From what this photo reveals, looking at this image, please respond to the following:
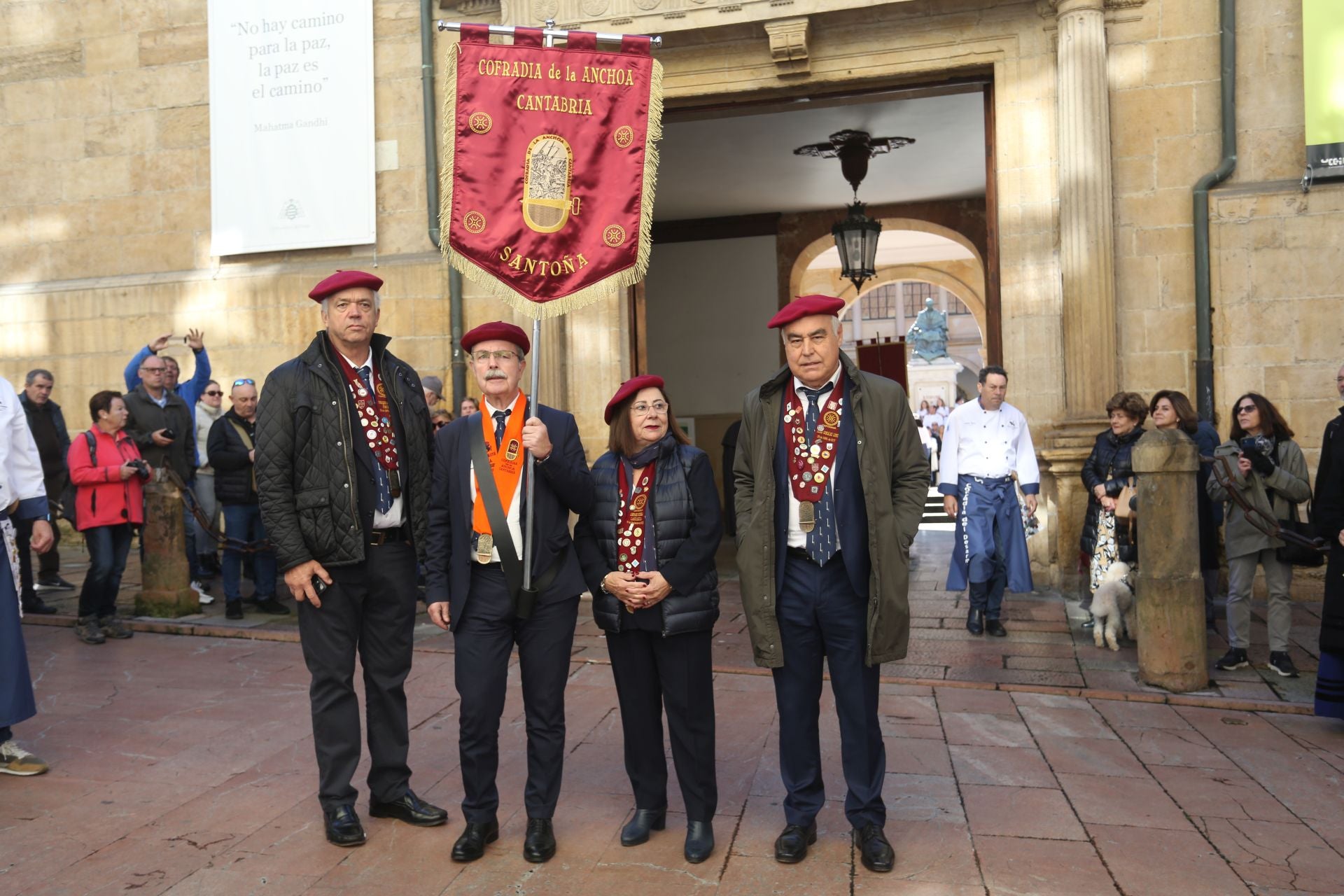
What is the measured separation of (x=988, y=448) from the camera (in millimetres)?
7430

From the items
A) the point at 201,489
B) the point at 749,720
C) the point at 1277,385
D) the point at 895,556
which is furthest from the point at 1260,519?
the point at 201,489

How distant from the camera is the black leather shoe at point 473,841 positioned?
3.79 meters

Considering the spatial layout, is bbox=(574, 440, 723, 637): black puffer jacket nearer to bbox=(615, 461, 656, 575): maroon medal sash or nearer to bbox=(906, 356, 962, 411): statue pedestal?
bbox=(615, 461, 656, 575): maroon medal sash

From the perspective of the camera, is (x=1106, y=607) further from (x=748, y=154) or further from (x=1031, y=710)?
(x=748, y=154)

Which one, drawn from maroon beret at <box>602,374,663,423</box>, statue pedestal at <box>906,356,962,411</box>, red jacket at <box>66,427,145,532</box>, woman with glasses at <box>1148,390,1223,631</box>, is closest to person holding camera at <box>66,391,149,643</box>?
red jacket at <box>66,427,145,532</box>

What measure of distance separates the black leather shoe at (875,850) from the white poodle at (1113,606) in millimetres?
3656

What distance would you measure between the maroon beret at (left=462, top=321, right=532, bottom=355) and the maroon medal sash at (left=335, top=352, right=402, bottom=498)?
1.37 feet

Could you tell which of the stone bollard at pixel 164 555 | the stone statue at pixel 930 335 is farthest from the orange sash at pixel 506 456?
the stone statue at pixel 930 335

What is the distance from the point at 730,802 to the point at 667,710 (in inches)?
26.3

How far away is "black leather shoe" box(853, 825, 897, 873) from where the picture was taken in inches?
144

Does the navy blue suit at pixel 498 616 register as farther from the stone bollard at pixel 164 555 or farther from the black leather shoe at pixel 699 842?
the stone bollard at pixel 164 555

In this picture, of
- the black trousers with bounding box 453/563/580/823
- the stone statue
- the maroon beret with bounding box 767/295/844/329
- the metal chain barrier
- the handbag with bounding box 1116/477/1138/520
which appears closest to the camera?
the maroon beret with bounding box 767/295/844/329

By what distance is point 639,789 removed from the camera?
4.03 m

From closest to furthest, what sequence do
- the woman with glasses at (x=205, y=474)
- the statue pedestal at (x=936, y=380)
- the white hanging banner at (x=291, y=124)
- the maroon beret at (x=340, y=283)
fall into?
the maroon beret at (x=340, y=283) → the woman with glasses at (x=205, y=474) → the white hanging banner at (x=291, y=124) → the statue pedestal at (x=936, y=380)
